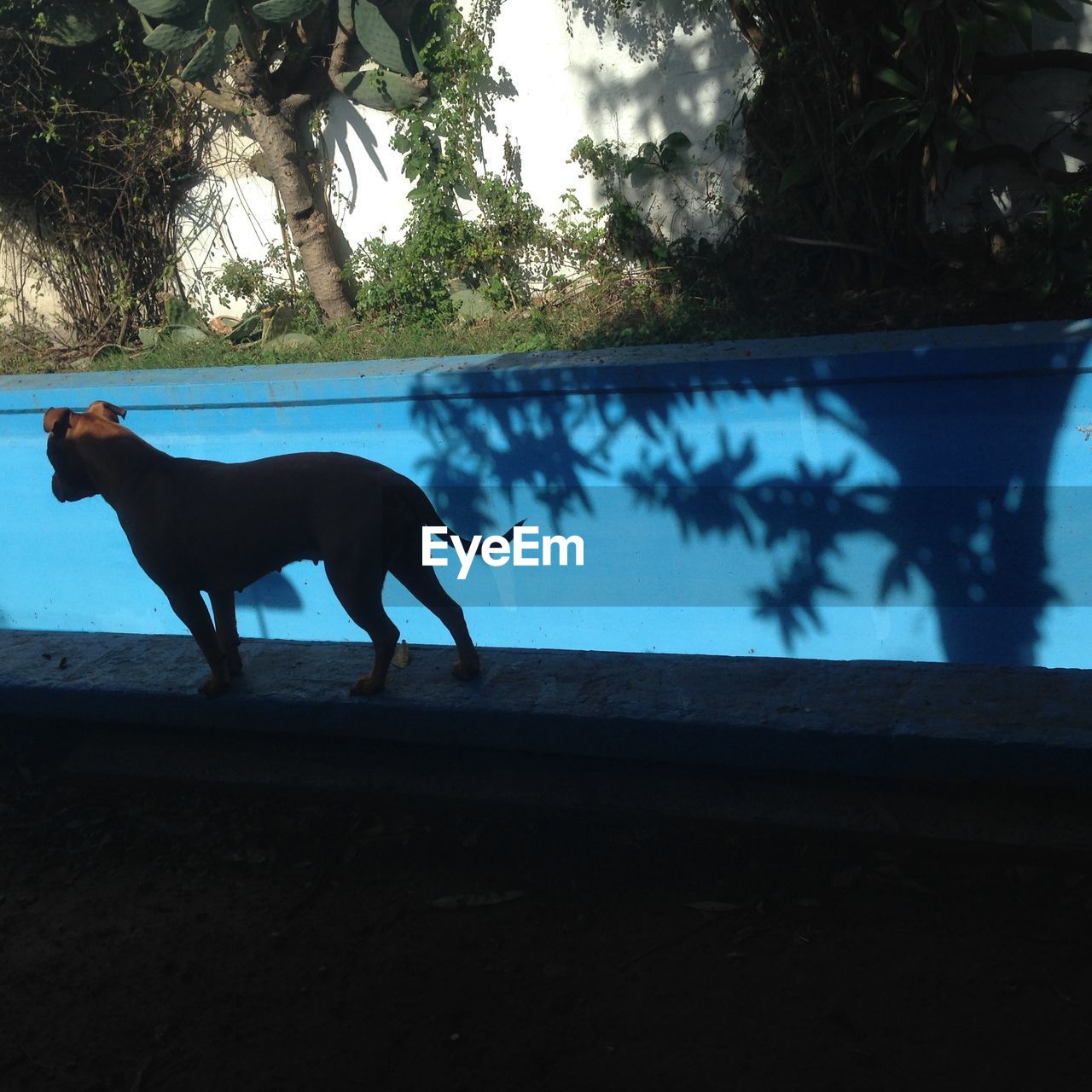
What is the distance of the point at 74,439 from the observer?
346 cm

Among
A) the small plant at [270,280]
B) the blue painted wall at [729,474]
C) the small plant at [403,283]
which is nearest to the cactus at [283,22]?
the small plant at [403,283]

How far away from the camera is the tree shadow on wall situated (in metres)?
5.05

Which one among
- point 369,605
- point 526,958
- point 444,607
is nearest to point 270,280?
point 444,607

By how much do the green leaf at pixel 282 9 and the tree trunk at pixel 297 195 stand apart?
0.62 m

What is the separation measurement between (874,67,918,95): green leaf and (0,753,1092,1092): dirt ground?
4444 millimetres

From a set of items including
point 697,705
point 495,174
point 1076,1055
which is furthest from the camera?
point 495,174

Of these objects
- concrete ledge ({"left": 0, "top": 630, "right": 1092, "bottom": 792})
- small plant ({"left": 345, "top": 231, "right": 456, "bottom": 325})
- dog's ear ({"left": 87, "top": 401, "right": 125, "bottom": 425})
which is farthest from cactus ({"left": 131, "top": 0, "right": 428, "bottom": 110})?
concrete ledge ({"left": 0, "top": 630, "right": 1092, "bottom": 792})

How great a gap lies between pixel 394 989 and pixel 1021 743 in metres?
1.49

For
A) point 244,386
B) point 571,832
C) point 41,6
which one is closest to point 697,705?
point 571,832

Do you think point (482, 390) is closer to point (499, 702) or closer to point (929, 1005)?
point (499, 702)

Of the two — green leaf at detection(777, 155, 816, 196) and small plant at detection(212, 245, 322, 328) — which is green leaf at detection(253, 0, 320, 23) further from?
green leaf at detection(777, 155, 816, 196)

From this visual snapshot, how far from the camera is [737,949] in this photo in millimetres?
2467

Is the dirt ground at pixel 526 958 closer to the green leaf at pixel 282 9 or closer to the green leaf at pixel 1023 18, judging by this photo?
the green leaf at pixel 1023 18

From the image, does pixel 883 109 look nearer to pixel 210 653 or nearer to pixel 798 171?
pixel 798 171
